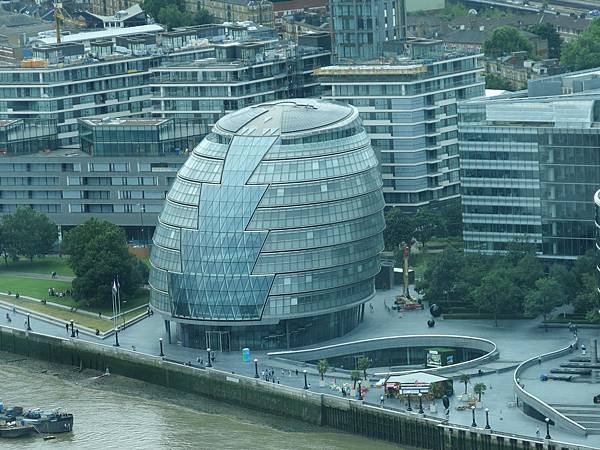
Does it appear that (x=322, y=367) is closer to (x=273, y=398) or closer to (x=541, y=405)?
(x=273, y=398)

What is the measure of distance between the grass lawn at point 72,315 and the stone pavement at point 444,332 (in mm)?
1468

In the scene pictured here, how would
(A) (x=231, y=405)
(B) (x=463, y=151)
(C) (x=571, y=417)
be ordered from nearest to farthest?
1. (C) (x=571, y=417)
2. (A) (x=231, y=405)
3. (B) (x=463, y=151)

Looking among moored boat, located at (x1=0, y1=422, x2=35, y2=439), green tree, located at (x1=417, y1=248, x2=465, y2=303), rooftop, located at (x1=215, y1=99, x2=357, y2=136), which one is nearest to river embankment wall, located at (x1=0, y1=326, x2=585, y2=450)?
moored boat, located at (x1=0, y1=422, x2=35, y2=439)

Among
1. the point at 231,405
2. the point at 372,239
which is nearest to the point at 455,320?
the point at 372,239

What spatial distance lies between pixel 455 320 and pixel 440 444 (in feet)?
89.7

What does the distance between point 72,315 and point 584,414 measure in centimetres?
5390

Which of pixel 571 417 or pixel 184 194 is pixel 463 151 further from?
pixel 571 417

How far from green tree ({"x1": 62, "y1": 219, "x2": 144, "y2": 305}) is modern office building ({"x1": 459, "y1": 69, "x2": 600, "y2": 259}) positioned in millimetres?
26681

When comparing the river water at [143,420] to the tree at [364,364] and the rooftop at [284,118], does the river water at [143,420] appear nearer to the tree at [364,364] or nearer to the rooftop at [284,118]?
the tree at [364,364]

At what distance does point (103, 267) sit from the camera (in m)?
193

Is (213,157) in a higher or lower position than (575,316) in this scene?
higher

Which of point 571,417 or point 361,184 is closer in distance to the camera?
point 571,417

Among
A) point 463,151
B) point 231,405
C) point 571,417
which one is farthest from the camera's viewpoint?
point 463,151

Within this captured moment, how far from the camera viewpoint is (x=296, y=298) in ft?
582
